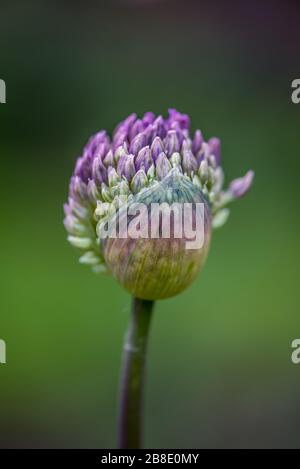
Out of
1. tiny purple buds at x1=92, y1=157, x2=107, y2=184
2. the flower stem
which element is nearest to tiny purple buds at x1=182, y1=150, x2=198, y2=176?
tiny purple buds at x1=92, y1=157, x2=107, y2=184

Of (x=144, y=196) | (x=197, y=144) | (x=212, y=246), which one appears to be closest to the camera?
(x=144, y=196)

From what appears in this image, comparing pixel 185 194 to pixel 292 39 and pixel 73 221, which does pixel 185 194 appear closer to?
pixel 73 221

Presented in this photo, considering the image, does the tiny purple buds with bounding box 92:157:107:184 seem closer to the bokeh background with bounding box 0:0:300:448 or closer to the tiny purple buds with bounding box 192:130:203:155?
the tiny purple buds with bounding box 192:130:203:155

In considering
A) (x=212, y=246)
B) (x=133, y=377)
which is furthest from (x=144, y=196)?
(x=212, y=246)

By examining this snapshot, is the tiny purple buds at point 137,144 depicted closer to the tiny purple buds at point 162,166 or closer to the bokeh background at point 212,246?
the tiny purple buds at point 162,166

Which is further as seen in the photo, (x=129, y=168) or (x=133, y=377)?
(x=133, y=377)

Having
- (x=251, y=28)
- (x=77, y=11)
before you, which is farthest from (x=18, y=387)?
(x=251, y=28)

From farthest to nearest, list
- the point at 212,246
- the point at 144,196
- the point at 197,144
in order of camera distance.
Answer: the point at 212,246 → the point at 197,144 → the point at 144,196

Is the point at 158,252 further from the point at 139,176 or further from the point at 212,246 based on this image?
the point at 212,246
